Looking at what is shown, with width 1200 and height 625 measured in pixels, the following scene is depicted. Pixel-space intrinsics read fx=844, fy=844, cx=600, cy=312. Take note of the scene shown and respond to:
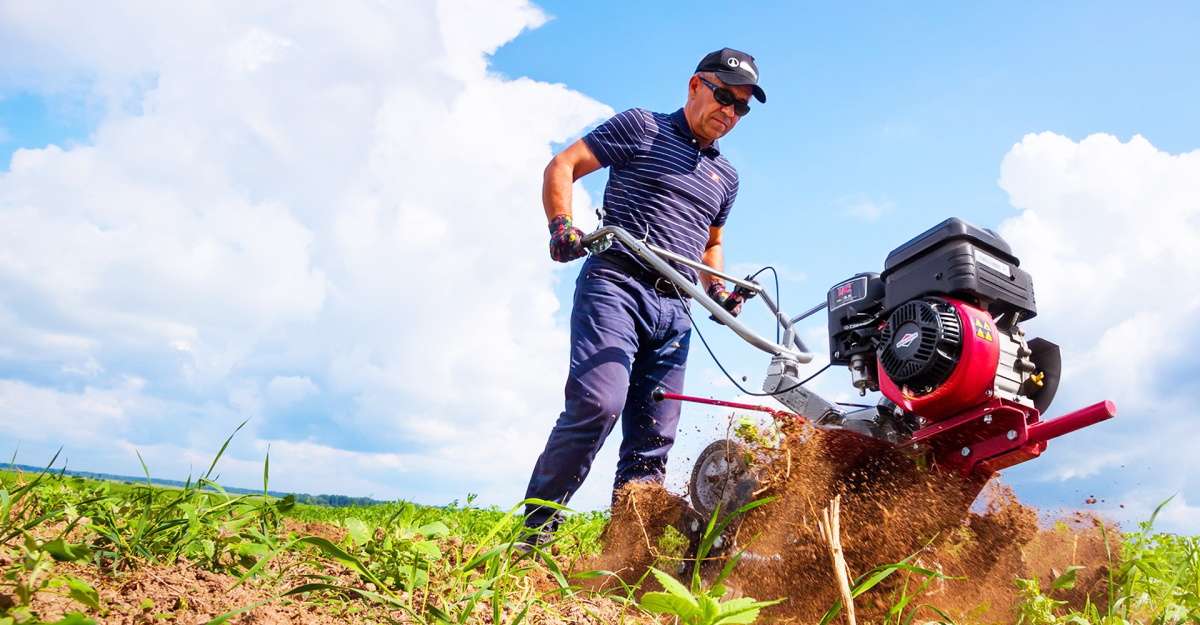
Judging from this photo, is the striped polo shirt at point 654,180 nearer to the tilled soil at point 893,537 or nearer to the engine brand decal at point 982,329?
the tilled soil at point 893,537

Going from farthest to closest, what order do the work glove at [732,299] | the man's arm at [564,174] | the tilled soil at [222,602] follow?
the work glove at [732,299] < the man's arm at [564,174] < the tilled soil at [222,602]

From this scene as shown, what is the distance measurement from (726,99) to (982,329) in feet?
6.29

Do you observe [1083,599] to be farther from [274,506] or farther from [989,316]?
[274,506]

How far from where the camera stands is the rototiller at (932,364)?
3.21 m

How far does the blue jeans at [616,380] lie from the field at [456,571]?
0.31 meters

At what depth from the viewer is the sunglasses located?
177 inches

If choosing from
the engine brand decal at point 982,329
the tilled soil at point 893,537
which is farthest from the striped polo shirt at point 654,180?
the engine brand decal at point 982,329

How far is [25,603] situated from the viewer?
1.65 m

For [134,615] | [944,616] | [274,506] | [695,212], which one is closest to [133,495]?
[274,506]

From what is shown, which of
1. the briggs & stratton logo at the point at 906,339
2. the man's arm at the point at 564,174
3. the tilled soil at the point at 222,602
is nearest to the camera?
the tilled soil at the point at 222,602

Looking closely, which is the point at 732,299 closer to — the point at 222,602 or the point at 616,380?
the point at 616,380

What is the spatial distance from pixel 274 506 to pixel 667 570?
1.80 m

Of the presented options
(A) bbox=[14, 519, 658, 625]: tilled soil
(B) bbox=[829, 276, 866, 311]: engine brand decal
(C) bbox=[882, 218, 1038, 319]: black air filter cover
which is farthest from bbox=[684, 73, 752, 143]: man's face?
(A) bbox=[14, 519, 658, 625]: tilled soil

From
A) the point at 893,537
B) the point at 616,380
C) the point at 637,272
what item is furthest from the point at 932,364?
the point at 637,272
